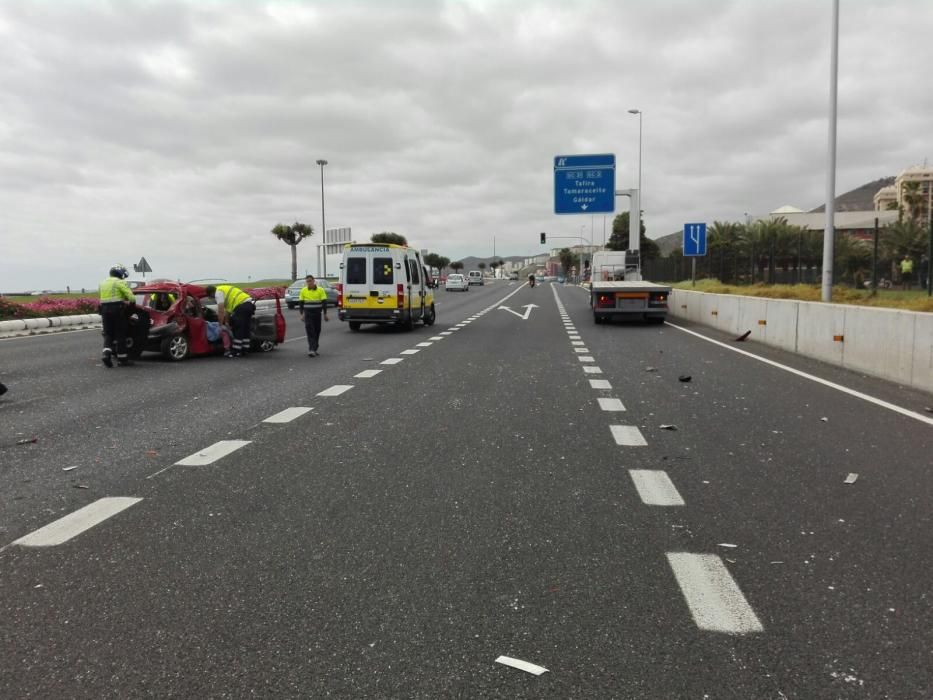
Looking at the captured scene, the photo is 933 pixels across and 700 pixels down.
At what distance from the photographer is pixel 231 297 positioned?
15.3m

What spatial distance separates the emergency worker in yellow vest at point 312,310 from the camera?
609 inches

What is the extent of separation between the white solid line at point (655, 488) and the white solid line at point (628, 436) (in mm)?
990

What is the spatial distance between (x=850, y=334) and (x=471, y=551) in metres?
10.5

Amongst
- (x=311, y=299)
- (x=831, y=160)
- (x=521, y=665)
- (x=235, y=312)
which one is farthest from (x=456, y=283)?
(x=521, y=665)

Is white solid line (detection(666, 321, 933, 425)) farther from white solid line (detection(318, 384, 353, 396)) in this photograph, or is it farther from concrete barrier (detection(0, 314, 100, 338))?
concrete barrier (detection(0, 314, 100, 338))

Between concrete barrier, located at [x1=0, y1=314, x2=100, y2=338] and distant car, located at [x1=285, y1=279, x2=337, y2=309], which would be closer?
concrete barrier, located at [x1=0, y1=314, x2=100, y2=338]

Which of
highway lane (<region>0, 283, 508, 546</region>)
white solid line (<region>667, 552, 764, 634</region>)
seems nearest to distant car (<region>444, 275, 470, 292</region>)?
highway lane (<region>0, 283, 508, 546</region>)

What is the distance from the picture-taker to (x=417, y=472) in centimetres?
598

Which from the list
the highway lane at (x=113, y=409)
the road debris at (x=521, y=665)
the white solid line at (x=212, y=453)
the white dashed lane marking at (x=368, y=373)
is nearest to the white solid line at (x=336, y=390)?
the highway lane at (x=113, y=409)

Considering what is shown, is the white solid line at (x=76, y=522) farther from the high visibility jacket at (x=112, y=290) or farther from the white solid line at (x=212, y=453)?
the high visibility jacket at (x=112, y=290)

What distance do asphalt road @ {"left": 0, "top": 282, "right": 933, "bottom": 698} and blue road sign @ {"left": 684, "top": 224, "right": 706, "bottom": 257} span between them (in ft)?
78.3

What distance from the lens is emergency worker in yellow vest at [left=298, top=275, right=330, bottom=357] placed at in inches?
609

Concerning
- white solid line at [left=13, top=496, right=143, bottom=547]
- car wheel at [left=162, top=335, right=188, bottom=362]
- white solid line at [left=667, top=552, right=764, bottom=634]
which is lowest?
white solid line at [left=667, top=552, right=764, bottom=634]

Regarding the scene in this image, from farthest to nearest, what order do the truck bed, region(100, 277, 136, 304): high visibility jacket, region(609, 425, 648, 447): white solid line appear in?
the truck bed, region(100, 277, 136, 304): high visibility jacket, region(609, 425, 648, 447): white solid line
